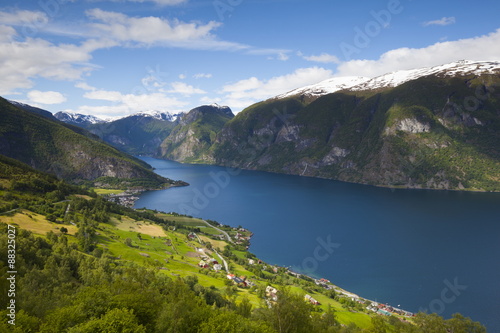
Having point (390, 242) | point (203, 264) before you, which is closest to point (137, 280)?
point (203, 264)

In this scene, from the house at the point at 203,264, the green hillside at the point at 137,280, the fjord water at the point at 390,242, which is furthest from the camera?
the house at the point at 203,264

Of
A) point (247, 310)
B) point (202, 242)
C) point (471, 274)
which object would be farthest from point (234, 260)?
point (471, 274)

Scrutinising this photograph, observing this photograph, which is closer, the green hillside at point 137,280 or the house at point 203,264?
the green hillside at point 137,280

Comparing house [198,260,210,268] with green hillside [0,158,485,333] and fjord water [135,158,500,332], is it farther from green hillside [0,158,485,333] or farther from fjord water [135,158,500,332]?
fjord water [135,158,500,332]

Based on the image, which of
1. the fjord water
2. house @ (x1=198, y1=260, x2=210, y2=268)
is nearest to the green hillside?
house @ (x1=198, y1=260, x2=210, y2=268)

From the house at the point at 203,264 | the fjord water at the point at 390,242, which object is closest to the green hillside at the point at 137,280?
the house at the point at 203,264

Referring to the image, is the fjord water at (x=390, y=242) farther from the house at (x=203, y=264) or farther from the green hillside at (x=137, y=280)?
the house at (x=203, y=264)

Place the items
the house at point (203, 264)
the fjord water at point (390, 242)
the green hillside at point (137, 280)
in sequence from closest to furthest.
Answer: the green hillside at point (137, 280), the fjord water at point (390, 242), the house at point (203, 264)
